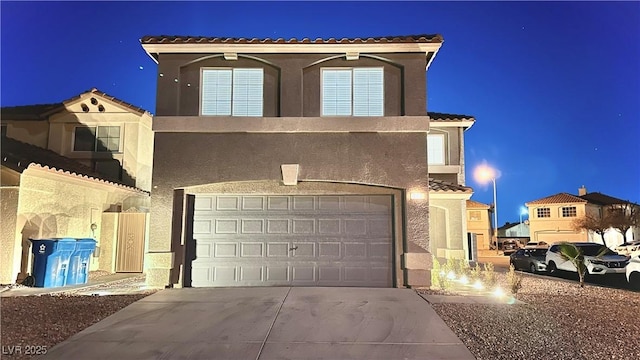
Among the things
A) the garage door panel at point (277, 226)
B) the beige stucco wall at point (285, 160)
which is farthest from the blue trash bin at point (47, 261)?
the garage door panel at point (277, 226)

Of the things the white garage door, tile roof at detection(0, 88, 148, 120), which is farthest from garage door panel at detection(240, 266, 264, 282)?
tile roof at detection(0, 88, 148, 120)

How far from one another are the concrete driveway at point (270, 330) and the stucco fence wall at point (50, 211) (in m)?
4.13

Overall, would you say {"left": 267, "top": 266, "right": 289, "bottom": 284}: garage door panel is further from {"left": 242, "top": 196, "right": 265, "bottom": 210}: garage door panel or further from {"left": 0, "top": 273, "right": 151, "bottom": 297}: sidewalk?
{"left": 0, "top": 273, "right": 151, "bottom": 297}: sidewalk

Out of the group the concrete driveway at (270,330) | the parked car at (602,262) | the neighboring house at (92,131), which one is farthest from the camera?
the neighboring house at (92,131)

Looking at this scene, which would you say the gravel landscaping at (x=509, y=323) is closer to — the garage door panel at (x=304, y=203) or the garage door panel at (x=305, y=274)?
the garage door panel at (x=305, y=274)

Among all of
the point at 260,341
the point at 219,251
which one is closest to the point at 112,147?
the point at 219,251

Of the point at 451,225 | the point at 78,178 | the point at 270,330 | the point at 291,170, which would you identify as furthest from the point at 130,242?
the point at 451,225

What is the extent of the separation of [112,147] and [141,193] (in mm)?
3029

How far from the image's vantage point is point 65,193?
1279 cm

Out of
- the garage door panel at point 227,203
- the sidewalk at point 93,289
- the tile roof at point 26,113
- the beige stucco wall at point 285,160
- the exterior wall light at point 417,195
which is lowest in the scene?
the sidewalk at point 93,289

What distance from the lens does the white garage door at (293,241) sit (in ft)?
36.5

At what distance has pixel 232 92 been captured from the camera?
1171cm

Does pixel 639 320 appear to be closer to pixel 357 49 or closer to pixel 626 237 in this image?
pixel 357 49

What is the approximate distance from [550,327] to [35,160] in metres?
13.8
